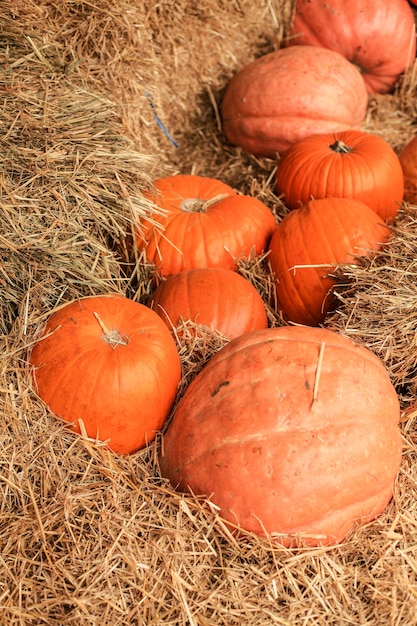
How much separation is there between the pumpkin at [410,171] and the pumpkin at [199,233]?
3.02ft

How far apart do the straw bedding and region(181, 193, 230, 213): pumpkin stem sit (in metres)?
0.28

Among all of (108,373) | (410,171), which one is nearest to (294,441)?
(108,373)

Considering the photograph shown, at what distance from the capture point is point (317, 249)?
2.92m

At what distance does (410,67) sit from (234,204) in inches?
83.6

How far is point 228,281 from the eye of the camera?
2826 mm

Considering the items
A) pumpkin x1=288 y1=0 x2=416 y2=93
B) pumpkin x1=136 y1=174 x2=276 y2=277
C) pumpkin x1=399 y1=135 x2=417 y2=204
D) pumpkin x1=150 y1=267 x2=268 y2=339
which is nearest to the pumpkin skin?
pumpkin x1=150 y1=267 x2=268 y2=339

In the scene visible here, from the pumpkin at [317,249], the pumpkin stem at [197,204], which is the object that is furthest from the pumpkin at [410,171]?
the pumpkin stem at [197,204]

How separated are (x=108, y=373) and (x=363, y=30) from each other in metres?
3.16

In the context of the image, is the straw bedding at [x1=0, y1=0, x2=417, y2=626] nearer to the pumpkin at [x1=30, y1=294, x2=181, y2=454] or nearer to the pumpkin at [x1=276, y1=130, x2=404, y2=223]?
the pumpkin at [x1=30, y1=294, x2=181, y2=454]

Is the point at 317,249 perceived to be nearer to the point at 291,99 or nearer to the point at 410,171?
the point at 410,171

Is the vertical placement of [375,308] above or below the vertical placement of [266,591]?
above

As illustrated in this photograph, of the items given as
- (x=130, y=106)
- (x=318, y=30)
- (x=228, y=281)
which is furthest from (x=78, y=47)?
(x=318, y=30)

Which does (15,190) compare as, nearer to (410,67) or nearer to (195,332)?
(195,332)

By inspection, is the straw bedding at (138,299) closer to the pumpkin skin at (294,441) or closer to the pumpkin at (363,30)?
the pumpkin skin at (294,441)
